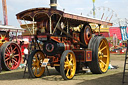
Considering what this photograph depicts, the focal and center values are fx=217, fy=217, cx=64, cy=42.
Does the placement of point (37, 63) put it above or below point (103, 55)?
below

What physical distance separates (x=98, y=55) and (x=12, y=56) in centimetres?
512

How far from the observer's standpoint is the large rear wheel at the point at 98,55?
9.20 meters

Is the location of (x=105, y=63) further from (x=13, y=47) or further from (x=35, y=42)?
(x=13, y=47)

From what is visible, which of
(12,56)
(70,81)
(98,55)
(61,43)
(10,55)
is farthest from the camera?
(12,56)

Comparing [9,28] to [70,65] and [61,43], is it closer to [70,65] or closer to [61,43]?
[61,43]

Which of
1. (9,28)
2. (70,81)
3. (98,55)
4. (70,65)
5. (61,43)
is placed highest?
(9,28)

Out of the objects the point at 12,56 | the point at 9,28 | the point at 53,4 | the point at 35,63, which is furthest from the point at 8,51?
the point at 53,4

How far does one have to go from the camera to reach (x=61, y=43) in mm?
8375

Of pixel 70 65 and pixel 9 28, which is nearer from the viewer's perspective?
pixel 70 65

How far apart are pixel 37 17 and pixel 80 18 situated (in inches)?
68.8

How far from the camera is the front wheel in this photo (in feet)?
24.5

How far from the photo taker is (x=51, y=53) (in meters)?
8.35

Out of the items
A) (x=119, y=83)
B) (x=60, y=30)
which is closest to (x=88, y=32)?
(x=60, y=30)

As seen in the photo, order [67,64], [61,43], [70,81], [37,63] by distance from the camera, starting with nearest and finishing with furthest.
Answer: [70,81]
[67,64]
[61,43]
[37,63]
